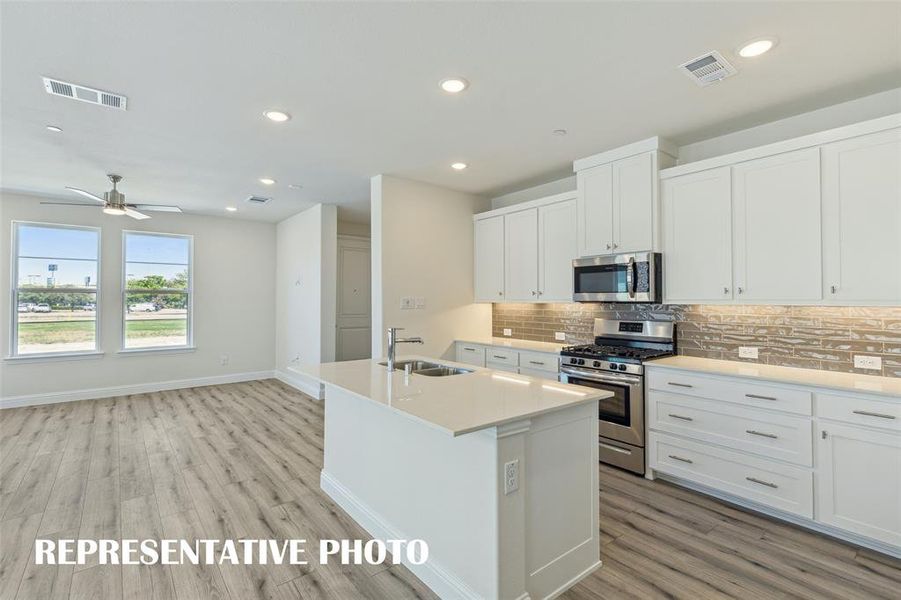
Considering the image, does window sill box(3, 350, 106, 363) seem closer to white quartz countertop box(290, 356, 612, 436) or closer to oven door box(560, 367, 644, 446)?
white quartz countertop box(290, 356, 612, 436)

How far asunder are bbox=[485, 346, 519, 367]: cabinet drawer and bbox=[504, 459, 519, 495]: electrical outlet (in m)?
2.55

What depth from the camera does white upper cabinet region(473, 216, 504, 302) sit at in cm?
482

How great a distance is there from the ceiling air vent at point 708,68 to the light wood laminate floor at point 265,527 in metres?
2.66

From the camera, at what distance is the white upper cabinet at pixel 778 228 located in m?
2.66

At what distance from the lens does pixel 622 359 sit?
3.29m

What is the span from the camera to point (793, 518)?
254 cm

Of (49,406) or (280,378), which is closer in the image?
(49,406)

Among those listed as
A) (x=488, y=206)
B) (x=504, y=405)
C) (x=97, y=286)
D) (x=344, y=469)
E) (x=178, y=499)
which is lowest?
(x=178, y=499)

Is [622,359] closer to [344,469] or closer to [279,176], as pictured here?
[344,469]

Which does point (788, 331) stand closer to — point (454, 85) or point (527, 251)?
point (527, 251)

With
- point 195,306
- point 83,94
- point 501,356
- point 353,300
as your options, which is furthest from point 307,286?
point 83,94

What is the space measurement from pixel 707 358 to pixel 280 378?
243 inches

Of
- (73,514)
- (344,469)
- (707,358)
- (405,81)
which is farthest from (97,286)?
(707,358)

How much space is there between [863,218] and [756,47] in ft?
4.05
